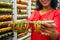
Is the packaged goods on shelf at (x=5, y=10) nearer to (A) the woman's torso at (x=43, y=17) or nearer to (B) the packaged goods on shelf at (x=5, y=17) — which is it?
(B) the packaged goods on shelf at (x=5, y=17)

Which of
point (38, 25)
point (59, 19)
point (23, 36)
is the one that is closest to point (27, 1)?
point (23, 36)

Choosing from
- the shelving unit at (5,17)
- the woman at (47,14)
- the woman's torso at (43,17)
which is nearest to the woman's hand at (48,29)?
the woman at (47,14)

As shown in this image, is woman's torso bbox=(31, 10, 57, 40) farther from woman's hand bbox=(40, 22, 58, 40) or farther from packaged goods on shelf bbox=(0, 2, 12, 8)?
packaged goods on shelf bbox=(0, 2, 12, 8)

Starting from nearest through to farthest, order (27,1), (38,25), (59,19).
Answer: (38,25) < (59,19) < (27,1)

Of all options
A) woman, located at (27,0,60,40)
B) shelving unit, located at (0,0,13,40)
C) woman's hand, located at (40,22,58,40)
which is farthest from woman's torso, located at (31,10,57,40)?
shelving unit, located at (0,0,13,40)

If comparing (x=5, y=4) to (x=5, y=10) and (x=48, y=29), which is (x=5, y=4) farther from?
(x=48, y=29)

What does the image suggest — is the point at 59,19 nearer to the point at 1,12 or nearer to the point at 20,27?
the point at 20,27

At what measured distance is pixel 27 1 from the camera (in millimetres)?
2328

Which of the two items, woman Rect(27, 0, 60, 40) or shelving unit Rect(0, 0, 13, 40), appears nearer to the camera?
woman Rect(27, 0, 60, 40)

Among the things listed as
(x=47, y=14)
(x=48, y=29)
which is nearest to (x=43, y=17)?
(x=47, y=14)

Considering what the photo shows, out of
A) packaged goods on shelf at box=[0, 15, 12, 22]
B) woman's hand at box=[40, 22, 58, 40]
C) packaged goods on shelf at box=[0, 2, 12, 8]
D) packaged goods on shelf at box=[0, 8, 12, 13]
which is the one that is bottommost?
packaged goods on shelf at box=[0, 15, 12, 22]

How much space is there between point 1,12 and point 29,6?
0.89 meters

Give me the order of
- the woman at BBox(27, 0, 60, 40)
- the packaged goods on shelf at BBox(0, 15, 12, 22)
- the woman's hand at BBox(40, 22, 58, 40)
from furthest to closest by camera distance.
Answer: the packaged goods on shelf at BBox(0, 15, 12, 22) → the woman at BBox(27, 0, 60, 40) → the woman's hand at BBox(40, 22, 58, 40)

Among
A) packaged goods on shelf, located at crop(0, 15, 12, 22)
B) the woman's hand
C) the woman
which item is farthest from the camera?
packaged goods on shelf, located at crop(0, 15, 12, 22)
